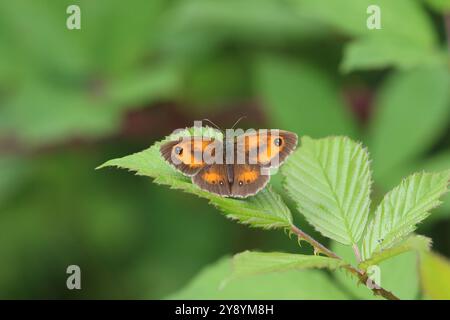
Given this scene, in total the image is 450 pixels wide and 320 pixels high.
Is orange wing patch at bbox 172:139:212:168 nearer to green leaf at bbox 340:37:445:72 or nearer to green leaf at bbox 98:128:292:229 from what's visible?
green leaf at bbox 98:128:292:229

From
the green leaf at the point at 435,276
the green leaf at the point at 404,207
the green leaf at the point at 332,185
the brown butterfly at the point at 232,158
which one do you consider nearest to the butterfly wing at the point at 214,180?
the brown butterfly at the point at 232,158

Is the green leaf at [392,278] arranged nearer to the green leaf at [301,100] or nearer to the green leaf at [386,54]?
the green leaf at [386,54]

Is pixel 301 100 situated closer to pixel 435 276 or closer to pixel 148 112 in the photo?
pixel 148 112

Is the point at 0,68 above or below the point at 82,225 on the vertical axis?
above
